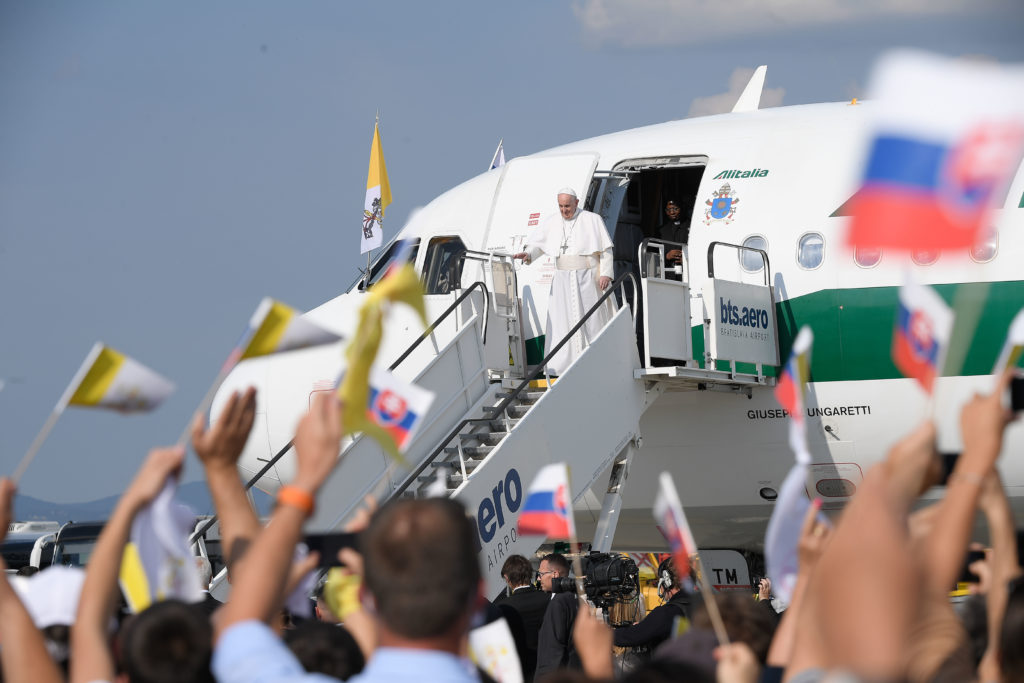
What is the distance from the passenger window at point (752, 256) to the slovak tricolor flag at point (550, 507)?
748 centimetres

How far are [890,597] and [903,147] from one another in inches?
44.3

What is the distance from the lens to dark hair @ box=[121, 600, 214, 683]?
3.04 m

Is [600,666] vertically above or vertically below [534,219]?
below

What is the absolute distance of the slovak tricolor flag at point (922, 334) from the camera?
3338 mm

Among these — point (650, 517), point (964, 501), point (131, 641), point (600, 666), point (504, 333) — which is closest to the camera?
point (964, 501)

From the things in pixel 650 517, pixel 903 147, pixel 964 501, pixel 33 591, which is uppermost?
pixel 903 147

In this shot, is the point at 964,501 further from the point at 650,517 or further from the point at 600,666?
the point at 650,517

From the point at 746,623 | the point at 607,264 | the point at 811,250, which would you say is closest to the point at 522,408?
the point at 607,264

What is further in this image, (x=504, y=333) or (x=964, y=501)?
(x=504, y=333)

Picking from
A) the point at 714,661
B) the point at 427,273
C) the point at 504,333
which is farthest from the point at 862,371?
the point at 714,661

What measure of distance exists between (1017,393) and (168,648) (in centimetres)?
248

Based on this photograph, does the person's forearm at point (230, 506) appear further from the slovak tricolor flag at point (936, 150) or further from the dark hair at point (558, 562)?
the dark hair at point (558, 562)

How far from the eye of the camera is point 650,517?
13.7 metres

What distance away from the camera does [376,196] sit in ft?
70.5
